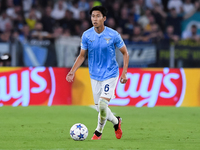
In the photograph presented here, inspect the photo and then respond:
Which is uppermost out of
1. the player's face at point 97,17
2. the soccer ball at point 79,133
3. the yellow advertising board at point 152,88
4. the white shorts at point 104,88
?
the player's face at point 97,17

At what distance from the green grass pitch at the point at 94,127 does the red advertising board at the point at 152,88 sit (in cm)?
45

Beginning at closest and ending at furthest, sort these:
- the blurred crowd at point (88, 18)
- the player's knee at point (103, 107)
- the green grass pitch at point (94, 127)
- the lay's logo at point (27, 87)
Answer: the green grass pitch at point (94, 127), the player's knee at point (103, 107), the lay's logo at point (27, 87), the blurred crowd at point (88, 18)

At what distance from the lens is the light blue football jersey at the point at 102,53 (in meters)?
7.04

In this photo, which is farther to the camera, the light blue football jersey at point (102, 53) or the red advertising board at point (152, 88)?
the red advertising board at point (152, 88)

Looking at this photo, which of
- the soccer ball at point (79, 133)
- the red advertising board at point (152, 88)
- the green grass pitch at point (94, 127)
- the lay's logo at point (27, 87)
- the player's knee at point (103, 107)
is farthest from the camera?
the red advertising board at point (152, 88)

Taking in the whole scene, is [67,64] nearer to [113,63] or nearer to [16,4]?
[16,4]

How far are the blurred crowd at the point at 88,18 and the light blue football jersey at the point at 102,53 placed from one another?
8153 millimetres

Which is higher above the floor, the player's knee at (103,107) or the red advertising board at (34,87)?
the player's knee at (103,107)

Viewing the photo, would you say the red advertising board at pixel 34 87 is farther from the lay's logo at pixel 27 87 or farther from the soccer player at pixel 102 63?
the soccer player at pixel 102 63

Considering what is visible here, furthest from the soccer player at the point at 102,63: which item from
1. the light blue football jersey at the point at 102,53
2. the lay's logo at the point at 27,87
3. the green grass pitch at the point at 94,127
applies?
the lay's logo at the point at 27,87

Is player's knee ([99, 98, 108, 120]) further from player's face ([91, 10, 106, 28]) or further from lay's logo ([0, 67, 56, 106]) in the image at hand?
lay's logo ([0, 67, 56, 106])

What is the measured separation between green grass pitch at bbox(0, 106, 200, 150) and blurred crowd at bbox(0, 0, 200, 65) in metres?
3.74

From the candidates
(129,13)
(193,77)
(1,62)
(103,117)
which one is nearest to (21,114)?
(1,62)

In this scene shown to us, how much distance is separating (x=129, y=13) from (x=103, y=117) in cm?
1171
